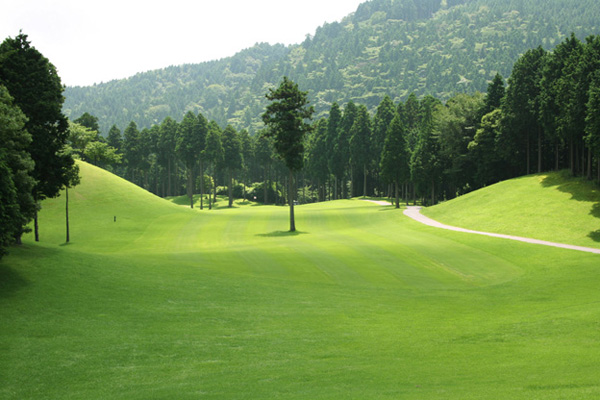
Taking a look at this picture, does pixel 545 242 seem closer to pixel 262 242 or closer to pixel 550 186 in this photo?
pixel 550 186

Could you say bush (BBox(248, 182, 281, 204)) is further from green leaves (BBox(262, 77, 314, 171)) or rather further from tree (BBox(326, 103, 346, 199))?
green leaves (BBox(262, 77, 314, 171))

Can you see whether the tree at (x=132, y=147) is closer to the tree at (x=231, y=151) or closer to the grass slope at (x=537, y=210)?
the tree at (x=231, y=151)

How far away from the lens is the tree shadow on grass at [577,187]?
45844mm

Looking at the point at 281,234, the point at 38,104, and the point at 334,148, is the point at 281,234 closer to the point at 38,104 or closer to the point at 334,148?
the point at 38,104

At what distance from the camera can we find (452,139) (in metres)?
78.0

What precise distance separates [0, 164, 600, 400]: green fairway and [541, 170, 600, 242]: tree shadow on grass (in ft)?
44.9

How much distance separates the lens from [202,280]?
85.5 ft

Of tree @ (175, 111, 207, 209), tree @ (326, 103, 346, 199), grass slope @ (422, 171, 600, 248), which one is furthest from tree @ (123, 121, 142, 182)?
grass slope @ (422, 171, 600, 248)

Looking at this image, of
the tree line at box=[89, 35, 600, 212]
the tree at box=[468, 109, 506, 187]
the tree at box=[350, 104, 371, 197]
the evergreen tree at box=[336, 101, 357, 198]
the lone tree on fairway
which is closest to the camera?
the tree line at box=[89, 35, 600, 212]

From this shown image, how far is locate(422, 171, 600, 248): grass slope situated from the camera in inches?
1677

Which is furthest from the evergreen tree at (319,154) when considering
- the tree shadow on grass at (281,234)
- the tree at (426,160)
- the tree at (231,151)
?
the tree shadow on grass at (281,234)

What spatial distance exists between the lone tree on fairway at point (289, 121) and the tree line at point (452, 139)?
1.72 metres

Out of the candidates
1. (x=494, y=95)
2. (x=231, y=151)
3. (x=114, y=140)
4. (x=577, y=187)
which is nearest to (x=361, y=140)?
(x=494, y=95)

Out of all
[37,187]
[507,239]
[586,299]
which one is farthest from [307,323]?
[507,239]
